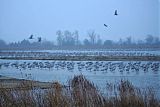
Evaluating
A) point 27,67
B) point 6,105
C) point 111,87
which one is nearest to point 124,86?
point 111,87

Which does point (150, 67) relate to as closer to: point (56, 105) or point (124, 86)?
point (124, 86)

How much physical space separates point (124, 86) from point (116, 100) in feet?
3.97

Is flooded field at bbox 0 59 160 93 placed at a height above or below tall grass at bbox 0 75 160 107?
below

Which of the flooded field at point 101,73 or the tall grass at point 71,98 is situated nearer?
the tall grass at point 71,98

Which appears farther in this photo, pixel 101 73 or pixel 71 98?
pixel 101 73

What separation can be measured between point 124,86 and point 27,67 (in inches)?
1001

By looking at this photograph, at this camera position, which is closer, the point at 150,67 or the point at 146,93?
the point at 146,93

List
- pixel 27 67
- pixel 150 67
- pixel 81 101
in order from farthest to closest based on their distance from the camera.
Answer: pixel 27 67, pixel 150 67, pixel 81 101

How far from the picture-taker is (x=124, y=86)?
1239cm

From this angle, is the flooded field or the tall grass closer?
the tall grass

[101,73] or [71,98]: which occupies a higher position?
[71,98]

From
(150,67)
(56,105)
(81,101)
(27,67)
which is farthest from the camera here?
(27,67)

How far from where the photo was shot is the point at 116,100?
37.0 ft

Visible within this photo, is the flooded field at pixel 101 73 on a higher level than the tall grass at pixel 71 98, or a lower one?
lower
